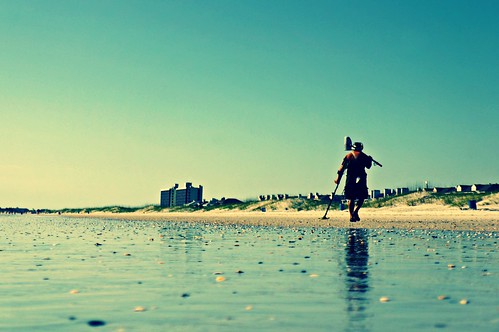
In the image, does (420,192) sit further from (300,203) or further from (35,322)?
(35,322)

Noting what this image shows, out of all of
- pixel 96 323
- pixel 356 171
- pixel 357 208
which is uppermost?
pixel 356 171

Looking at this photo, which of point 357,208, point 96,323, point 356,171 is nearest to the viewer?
point 96,323

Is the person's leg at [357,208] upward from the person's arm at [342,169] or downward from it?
downward

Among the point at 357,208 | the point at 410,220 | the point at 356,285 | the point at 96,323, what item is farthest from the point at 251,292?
the point at 410,220

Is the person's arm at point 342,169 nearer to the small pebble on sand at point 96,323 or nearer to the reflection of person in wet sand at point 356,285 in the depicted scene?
the reflection of person in wet sand at point 356,285

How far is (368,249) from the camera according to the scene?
674 inches

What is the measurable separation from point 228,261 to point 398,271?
4.33 meters

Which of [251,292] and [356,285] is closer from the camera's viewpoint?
[251,292]

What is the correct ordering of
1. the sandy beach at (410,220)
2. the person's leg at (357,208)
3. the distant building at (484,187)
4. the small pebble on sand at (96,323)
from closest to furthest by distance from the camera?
the small pebble on sand at (96,323)
the person's leg at (357,208)
the sandy beach at (410,220)
the distant building at (484,187)

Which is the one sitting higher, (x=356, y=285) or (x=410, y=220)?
(x=410, y=220)

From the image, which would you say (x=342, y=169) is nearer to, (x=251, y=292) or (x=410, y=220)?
(x=410, y=220)

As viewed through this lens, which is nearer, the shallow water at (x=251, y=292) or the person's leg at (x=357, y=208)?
the shallow water at (x=251, y=292)

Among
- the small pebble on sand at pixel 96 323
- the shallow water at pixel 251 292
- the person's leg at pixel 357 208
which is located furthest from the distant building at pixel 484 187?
the small pebble on sand at pixel 96 323

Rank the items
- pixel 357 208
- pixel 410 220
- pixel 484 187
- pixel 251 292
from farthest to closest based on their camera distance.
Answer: pixel 484 187 < pixel 410 220 < pixel 357 208 < pixel 251 292
